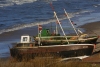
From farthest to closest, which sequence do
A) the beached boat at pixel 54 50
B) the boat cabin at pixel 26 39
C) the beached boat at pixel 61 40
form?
Answer: the boat cabin at pixel 26 39
the beached boat at pixel 61 40
the beached boat at pixel 54 50

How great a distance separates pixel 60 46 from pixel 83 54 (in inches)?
60.4

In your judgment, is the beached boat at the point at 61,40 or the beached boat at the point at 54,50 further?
the beached boat at the point at 61,40

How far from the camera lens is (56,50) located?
2438 centimetres

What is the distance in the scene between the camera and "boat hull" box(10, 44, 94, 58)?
24.3 metres

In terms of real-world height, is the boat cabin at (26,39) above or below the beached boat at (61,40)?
above

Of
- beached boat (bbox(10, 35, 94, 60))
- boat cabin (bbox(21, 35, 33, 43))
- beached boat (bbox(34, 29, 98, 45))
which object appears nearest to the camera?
beached boat (bbox(10, 35, 94, 60))

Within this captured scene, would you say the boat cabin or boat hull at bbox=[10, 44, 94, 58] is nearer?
boat hull at bbox=[10, 44, 94, 58]

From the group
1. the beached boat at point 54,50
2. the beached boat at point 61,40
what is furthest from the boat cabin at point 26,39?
the beached boat at point 54,50

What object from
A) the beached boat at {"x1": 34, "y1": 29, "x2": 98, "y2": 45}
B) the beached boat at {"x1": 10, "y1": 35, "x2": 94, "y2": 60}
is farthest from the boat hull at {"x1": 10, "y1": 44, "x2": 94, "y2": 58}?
the beached boat at {"x1": 34, "y1": 29, "x2": 98, "y2": 45}

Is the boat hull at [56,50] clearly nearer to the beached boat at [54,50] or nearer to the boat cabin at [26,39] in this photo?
the beached boat at [54,50]

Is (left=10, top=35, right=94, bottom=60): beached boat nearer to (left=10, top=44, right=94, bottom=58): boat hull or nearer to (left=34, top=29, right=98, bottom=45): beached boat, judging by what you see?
(left=10, top=44, right=94, bottom=58): boat hull

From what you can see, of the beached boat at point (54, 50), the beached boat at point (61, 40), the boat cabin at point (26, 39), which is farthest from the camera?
the boat cabin at point (26, 39)

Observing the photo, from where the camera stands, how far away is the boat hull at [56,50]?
24312mm

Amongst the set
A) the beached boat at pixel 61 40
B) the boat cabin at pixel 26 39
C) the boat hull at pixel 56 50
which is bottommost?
the boat hull at pixel 56 50
